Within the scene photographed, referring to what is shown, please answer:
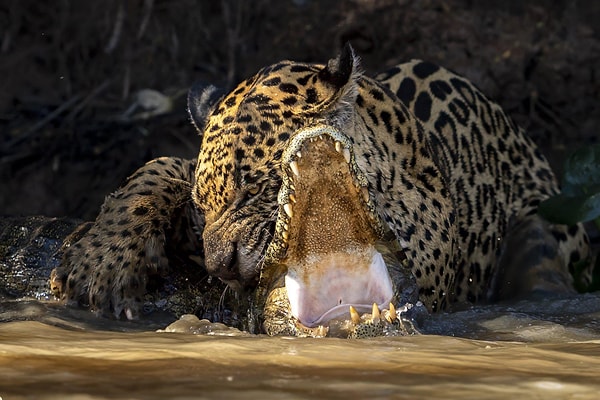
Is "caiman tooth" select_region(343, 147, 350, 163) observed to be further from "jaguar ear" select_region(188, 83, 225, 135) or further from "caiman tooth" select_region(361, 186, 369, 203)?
"jaguar ear" select_region(188, 83, 225, 135)

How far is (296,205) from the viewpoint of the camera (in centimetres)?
372

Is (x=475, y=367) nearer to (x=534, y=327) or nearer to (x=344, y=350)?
(x=344, y=350)

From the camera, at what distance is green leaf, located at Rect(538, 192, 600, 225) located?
6.07 m

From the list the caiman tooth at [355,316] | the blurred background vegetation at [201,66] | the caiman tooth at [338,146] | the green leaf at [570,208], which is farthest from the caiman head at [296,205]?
the blurred background vegetation at [201,66]

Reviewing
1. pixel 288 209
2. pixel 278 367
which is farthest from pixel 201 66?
pixel 278 367

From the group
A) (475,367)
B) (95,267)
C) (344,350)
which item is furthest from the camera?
(95,267)

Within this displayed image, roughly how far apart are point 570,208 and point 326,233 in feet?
8.58

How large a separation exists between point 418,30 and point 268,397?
6664mm

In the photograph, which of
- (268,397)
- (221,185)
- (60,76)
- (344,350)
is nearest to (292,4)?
(60,76)

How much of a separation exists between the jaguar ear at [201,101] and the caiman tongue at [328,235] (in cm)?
150

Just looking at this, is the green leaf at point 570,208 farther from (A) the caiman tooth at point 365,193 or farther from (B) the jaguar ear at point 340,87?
(A) the caiman tooth at point 365,193

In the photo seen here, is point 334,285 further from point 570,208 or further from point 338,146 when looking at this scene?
point 570,208

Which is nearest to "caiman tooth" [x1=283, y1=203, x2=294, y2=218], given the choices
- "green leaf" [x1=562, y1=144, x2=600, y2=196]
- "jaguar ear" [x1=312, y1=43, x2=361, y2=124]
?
"jaguar ear" [x1=312, y1=43, x2=361, y2=124]

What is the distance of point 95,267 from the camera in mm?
5129
